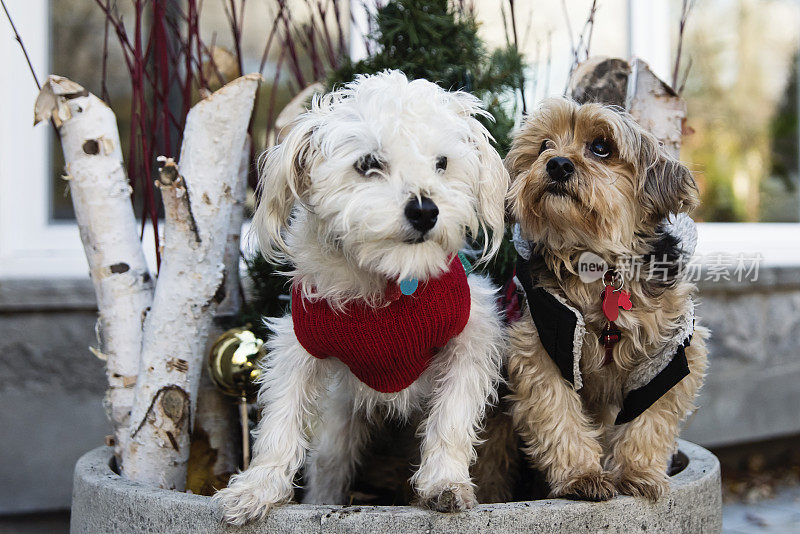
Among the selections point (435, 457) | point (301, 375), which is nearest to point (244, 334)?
point (301, 375)

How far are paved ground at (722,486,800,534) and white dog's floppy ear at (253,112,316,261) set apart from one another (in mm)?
2746

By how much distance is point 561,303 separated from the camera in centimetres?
185

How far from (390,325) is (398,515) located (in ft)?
1.46

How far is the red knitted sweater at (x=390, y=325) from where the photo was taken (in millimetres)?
1778

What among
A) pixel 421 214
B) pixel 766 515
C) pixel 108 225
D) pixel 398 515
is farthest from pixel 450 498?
pixel 766 515

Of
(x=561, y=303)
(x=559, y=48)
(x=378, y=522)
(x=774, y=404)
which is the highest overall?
(x=559, y=48)

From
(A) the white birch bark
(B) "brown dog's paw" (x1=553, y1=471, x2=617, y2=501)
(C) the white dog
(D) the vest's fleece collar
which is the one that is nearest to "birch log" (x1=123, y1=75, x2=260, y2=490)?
(C) the white dog

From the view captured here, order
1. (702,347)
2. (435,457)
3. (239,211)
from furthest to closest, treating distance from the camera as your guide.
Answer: (239,211) → (702,347) → (435,457)

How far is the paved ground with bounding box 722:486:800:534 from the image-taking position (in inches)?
132

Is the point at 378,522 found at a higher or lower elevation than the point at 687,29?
lower

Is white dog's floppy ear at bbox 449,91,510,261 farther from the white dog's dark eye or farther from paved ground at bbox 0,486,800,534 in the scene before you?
paved ground at bbox 0,486,800,534

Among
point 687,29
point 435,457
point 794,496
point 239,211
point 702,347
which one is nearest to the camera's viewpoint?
point 435,457

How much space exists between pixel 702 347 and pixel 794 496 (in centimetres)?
251

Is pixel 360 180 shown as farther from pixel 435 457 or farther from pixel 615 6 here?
pixel 615 6
